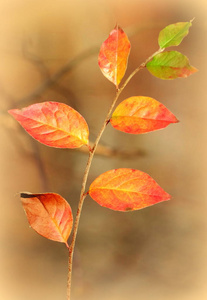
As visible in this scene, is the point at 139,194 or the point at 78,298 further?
the point at 78,298

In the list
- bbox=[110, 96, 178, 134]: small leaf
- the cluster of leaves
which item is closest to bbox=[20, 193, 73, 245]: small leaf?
the cluster of leaves

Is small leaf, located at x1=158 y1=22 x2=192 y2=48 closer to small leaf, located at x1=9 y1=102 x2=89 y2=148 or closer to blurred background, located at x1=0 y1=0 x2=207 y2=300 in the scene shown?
blurred background, located at x1=0 y1=0 x2=207 y2=300

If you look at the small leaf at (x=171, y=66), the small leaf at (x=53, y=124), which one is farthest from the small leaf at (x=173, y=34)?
the small leaf at (x=53, y=124)

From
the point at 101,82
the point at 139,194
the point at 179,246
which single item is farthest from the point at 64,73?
the point at 179,246

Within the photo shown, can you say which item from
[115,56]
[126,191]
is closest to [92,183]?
[126,191]

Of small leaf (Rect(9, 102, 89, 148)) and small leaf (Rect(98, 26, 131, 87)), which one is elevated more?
small leaf (Rect(98, 26, 131, 87))

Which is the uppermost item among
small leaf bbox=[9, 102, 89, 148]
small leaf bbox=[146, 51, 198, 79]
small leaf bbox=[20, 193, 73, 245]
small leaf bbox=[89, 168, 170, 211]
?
small leaf bbox=[146, 51, 198, 79]

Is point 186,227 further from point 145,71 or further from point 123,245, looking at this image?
point 145,71
